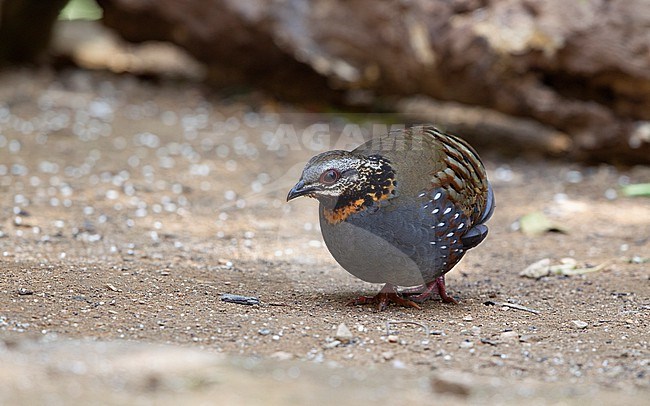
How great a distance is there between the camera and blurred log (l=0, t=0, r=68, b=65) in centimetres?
954

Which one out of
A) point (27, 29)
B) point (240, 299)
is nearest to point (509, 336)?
point (240, 299)

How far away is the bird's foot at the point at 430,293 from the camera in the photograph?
13.9ft

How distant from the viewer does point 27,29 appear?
9.81 metres

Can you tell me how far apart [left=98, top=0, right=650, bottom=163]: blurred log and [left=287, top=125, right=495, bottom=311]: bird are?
10.4 feet

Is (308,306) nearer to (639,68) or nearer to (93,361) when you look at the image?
(93,361)

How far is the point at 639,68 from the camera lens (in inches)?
261

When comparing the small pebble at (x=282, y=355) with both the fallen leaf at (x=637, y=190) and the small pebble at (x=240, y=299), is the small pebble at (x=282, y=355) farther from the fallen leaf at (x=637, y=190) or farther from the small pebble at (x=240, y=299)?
the fallen leaf at (x=637, y=190)

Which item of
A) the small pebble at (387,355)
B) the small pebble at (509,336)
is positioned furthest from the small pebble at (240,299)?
the small pebble at (509,336)

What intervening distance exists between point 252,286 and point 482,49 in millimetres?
3593

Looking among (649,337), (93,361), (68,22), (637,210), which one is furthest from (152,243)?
(68,22)

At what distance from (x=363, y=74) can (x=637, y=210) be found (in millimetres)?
3063

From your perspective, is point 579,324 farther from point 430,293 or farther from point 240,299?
point 240,299

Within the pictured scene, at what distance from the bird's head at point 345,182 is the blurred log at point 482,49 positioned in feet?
11.6

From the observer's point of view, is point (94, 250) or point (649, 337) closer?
point (649, 337)
